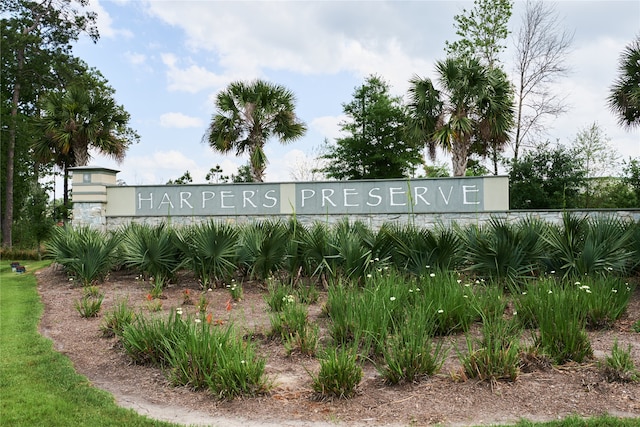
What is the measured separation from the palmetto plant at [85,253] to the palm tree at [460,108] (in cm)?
1176

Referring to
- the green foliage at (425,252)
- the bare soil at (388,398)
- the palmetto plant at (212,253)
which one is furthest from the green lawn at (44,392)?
the green foliage at (425,252)

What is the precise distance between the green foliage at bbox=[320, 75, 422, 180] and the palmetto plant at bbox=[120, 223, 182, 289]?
17667 mm

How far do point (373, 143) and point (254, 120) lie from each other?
8.64 meters

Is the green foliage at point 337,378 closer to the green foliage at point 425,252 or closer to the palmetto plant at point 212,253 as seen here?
the green foliage at point 425,252

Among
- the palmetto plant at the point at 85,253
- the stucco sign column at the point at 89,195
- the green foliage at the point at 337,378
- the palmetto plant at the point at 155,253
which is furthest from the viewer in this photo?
the stucco sign column at the point at 89,195

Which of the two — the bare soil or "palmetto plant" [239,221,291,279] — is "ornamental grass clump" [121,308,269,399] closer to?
the bare soil

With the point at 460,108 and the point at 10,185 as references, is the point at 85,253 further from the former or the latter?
the point at 10,185

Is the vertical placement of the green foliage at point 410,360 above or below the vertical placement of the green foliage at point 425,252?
below

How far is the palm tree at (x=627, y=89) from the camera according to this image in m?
16.1

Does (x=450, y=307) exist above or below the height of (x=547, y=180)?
below

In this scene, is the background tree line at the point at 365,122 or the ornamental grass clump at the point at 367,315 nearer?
the ornamental grass clump at the point at 367,315

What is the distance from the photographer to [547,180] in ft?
67.4

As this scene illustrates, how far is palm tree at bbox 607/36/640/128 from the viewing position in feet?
53.0

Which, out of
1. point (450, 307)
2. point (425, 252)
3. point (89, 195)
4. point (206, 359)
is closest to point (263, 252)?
point (425, 252)
